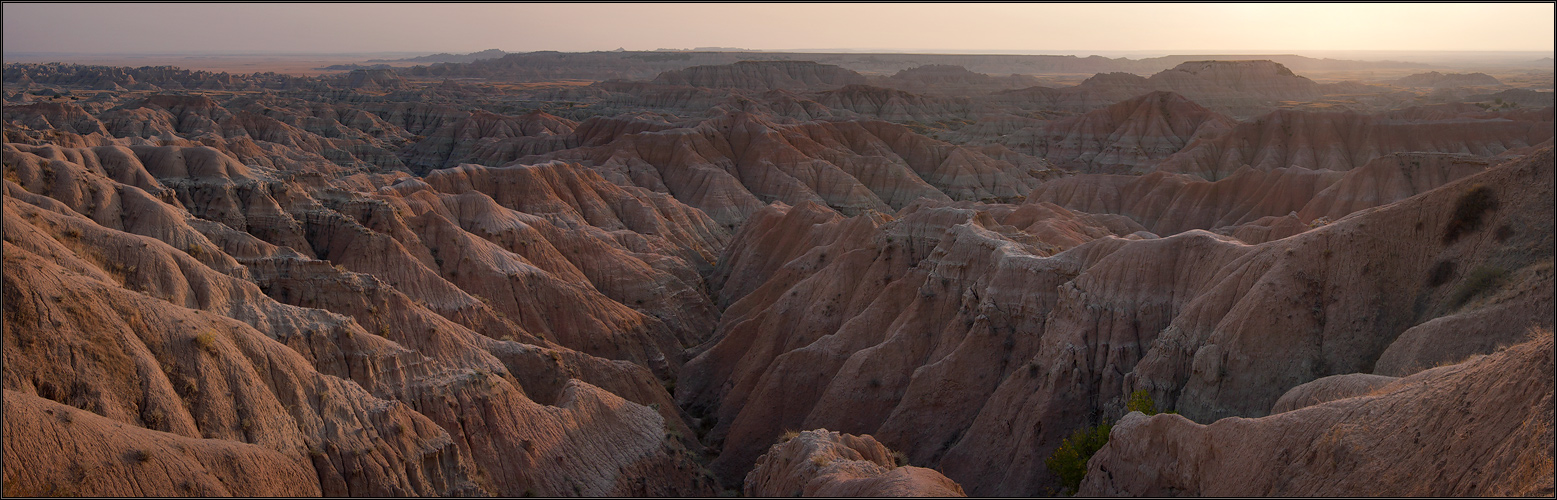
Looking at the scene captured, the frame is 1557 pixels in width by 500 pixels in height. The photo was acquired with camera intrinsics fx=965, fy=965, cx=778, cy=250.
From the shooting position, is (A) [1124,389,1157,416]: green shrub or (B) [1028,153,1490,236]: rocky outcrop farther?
(B) [1028,153,1490,236]: rocky outcrop

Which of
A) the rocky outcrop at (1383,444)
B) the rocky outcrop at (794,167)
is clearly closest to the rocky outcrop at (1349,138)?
the rocky outcrop at (794,167)

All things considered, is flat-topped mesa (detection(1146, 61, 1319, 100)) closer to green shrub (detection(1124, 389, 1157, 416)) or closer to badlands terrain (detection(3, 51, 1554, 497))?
badlands terrain (detection(3, 51, 1554, 497))

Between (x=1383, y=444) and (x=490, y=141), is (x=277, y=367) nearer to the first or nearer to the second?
(x=1383, y=444)

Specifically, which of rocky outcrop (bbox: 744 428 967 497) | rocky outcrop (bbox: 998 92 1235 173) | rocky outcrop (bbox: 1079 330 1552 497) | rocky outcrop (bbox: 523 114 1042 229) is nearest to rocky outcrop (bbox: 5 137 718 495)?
rocky outcrop (bbox: 744 428 967 497)

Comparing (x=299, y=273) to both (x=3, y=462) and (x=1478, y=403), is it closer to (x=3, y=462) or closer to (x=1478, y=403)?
(x=3, y=462)

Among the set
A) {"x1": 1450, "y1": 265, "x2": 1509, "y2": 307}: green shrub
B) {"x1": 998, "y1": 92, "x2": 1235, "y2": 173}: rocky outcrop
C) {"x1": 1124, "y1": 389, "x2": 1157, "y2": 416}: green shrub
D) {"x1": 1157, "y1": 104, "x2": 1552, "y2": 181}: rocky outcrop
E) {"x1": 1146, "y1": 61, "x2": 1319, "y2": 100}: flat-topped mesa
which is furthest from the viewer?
{"x1": 1146, "y1": 61, "x2": 1319, "y2": 100}: flat-topped mesa
